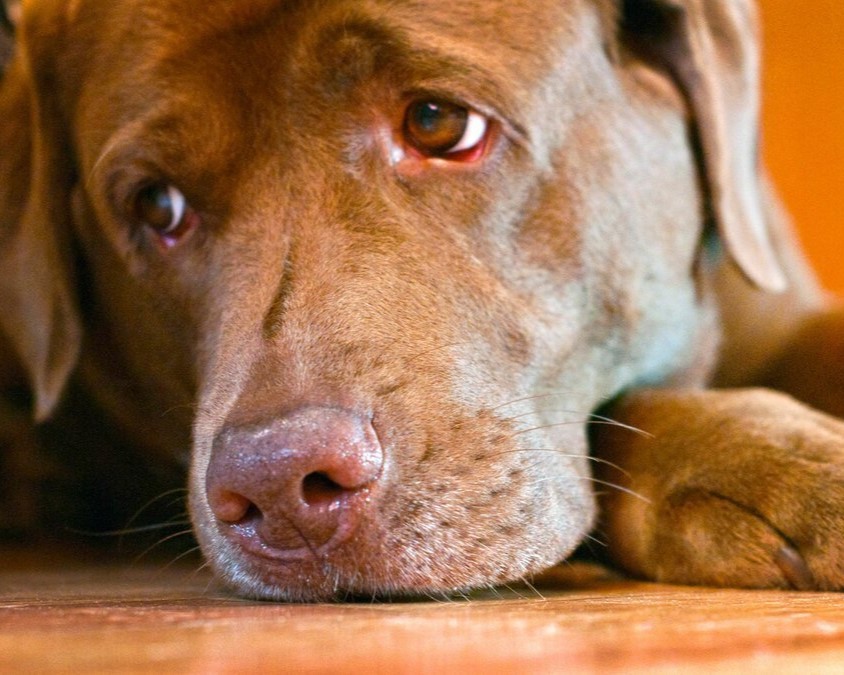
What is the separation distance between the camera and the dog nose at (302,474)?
4.06 ft

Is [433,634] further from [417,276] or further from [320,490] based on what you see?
[417,276]

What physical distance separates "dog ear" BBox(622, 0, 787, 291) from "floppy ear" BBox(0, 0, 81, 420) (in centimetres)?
109

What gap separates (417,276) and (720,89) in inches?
34.9

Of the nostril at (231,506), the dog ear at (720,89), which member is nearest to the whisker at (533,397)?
the nostril at (231,506)

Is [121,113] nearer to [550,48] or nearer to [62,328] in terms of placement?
[62,328]

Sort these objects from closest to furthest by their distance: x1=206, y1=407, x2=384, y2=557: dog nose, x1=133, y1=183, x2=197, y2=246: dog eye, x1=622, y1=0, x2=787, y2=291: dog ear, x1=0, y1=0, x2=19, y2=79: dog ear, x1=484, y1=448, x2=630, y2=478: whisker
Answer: x1=206, y1=407, x2=384, y2=557: dog nose < x1=484, y1=448, x2=630, y2=478: whisker < x1=133, y1=183, x2=197, y2=246: dog eye < x1=622, y1=0, x2=787, y2=291: dog ear < x1=0, y1=0, x2=19, y2=79: dog ear

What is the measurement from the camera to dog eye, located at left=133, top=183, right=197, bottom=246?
5.96ft

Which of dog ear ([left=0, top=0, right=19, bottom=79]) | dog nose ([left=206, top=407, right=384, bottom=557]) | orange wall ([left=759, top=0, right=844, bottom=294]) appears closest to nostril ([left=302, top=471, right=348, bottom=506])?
dog nose ([left=206, top=407, right=384, bottom=557])

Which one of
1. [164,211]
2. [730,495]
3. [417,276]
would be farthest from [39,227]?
[730,495]

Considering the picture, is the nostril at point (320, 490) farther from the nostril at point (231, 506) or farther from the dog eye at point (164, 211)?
the dog eye at point (164, 211)

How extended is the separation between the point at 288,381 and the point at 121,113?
2.30ft

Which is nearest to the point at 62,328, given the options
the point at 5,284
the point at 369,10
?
the point at 5,284

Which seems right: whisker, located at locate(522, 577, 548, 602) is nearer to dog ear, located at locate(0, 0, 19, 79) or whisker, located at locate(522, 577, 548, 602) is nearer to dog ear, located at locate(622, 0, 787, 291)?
dog ear, located at locate(622, 0, 787, 291)

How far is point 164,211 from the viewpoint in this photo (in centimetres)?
184
